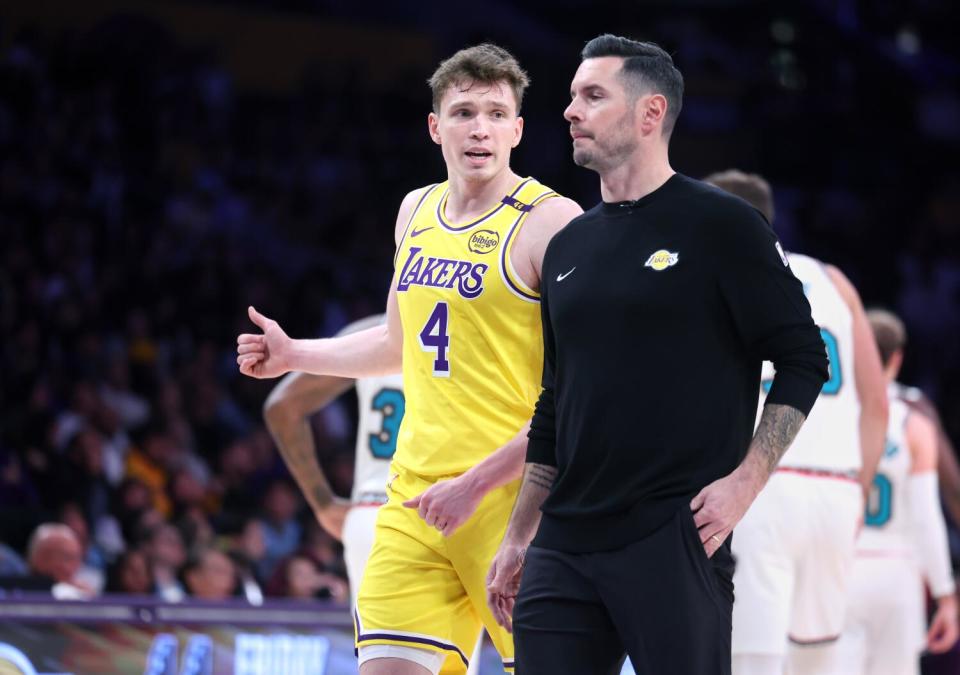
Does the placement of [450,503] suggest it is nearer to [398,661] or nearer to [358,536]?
[398,661]

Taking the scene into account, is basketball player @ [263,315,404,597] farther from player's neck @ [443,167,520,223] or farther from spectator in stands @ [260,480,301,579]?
spectator in stands @ [260,480,301,579]

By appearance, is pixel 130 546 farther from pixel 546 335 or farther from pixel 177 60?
pixel 177 60

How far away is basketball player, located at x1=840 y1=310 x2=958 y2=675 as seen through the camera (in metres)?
7.90

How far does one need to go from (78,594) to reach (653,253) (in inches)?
222

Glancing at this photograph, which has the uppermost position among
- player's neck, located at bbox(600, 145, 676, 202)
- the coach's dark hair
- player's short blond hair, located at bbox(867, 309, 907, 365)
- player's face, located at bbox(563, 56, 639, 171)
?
the coach's dark hair

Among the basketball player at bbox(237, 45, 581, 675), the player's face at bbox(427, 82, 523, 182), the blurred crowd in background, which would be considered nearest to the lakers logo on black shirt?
the basketball player at bbox(237, 45, 581, 675)

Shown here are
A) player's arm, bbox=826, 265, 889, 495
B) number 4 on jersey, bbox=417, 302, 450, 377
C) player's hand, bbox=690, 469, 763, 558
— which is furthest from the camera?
player's arm, bbox=826, 265, 889, 495

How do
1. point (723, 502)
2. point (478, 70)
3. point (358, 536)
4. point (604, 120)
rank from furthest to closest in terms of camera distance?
point (358, 536) → point (478, 70) → point (604, 120) → point (723, 502)

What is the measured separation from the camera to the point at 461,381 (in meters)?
4.44

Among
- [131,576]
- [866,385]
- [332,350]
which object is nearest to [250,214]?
[131,576]

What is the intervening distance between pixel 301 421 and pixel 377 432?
488 millimetres

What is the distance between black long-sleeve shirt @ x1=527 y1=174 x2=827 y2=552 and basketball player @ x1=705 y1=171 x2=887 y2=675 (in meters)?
2.18

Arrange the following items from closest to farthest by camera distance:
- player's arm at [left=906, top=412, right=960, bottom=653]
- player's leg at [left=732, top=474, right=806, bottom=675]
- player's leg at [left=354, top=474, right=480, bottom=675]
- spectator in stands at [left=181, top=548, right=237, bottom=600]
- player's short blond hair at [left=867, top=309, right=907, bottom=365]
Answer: player's leg at [left=354, top=474, right=480, bottom=675] → player's leg at [left=732, top=474, right=806, bottom=675] → player's short blond hair at [left=867, top=309, right=907, bottom=365] → player's arm at [left=906, top=412, right=960, bottom=653] → spectator in stands at [left=181, top=548, right=237, bottom=600]

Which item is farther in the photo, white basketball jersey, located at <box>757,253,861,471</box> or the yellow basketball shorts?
white basketball jersey, located at <box>757,253,861,471</box>
